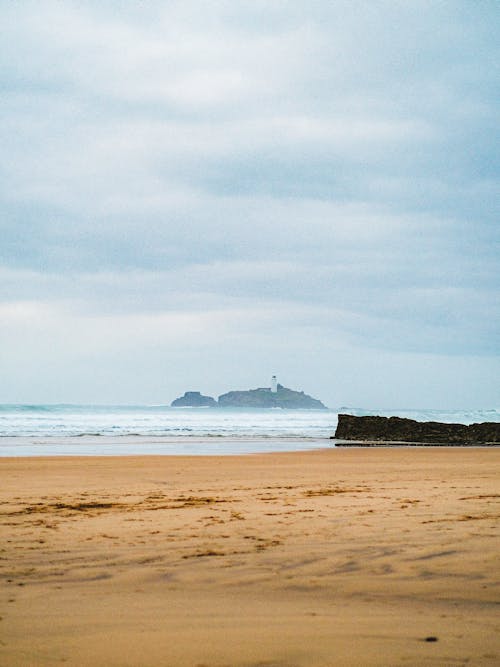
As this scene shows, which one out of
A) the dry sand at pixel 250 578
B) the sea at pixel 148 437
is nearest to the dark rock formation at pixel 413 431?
the sea at pixel 148 437

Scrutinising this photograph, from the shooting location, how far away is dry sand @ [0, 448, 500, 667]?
3.88 metres

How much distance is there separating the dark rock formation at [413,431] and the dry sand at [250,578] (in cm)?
2315

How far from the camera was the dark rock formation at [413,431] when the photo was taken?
108 ft

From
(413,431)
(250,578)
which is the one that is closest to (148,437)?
(413,431)

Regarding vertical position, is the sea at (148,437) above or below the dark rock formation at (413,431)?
below

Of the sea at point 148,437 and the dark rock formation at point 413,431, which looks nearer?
the sea at point 148,437

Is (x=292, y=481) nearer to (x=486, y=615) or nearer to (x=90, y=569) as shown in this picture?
(x=90, y=569)

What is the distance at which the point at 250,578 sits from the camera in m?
5.43

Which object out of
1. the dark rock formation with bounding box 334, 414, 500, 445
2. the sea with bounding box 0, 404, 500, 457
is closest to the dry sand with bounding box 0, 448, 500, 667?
the sea with bounding box 0, 404, 500, 457

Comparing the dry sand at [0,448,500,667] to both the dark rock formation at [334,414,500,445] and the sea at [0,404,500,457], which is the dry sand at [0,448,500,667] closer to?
the sea at [0,404,500,457]

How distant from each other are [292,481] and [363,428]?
22925 mm

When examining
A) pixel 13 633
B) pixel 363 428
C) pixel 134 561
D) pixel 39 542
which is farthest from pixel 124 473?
pixel 363 428

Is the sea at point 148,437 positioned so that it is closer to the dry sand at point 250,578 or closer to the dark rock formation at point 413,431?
the dark rock formation at point 413,431

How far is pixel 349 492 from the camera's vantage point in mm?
10898
